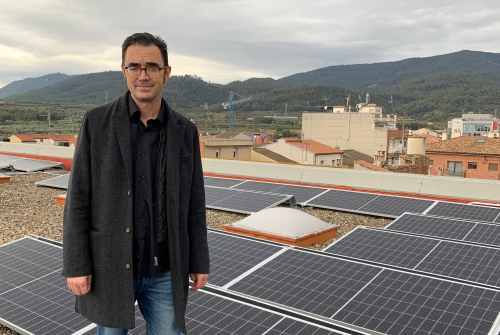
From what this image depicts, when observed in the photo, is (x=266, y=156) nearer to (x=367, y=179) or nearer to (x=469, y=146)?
(x=469, y=146)

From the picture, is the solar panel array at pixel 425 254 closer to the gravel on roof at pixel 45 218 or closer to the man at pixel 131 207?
the gravel on roof at pixel 45 218

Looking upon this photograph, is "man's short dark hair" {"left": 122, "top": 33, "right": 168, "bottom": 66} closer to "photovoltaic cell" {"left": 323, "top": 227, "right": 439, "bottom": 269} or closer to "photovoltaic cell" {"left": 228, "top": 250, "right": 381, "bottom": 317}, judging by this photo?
"photovoltaic cell" {"left": 228, "top": 250, "right": 381, "bottom": 317}

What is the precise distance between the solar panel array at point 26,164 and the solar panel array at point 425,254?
14.4 meters

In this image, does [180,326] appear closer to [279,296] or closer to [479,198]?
[279,296]

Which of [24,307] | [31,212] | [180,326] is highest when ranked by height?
[180,326]

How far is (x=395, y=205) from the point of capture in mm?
10172

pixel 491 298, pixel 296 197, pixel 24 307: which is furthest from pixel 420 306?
pixel 296 197

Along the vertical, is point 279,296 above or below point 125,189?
below

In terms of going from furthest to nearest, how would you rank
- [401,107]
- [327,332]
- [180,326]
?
[401,107], [327,332], [180,326]

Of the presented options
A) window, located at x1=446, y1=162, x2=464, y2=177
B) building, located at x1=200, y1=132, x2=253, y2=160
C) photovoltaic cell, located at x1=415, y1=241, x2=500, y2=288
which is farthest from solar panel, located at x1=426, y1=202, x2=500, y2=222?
window, located at x1=446, y1=162, x2=464, y2=177

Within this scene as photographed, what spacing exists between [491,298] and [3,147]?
77.1 feet

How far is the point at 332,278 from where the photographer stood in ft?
16.2

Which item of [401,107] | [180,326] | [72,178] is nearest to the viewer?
[72,178]

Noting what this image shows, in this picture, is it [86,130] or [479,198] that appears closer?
[86,130]
